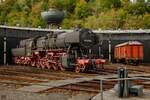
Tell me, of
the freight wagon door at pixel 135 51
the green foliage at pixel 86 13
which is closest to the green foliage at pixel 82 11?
the green foliage at pixel 86 13

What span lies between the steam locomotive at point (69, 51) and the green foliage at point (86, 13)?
46121 millimetres

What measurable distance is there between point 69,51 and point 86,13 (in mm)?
79839

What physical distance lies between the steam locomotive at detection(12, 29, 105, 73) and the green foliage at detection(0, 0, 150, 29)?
4612cm

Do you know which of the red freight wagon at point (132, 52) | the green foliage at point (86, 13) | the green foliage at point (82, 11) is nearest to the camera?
the red freight wagon at point (132, 52)

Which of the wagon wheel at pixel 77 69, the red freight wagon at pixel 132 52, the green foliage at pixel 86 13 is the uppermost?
the green foliage at pixel 86 13

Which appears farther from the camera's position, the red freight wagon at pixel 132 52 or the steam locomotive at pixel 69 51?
the red freight wagon at pixel 132 52

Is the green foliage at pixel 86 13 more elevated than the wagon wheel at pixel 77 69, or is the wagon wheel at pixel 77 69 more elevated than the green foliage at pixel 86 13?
the green foliage at pixel 86 13

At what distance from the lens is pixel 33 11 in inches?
4589

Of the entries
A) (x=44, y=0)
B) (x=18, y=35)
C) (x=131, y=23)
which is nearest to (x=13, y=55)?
(x=18, y=35)

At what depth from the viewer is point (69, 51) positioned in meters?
25.7

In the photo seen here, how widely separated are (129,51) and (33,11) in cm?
8407

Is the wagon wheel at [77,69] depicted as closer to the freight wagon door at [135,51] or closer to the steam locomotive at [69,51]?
the steam locomotive at [69,51]

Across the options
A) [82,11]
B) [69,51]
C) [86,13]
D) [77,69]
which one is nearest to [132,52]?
[77,69]

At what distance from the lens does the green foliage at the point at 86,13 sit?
78625mm
